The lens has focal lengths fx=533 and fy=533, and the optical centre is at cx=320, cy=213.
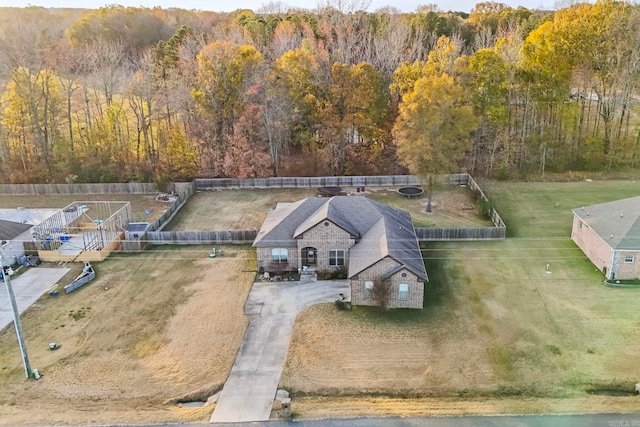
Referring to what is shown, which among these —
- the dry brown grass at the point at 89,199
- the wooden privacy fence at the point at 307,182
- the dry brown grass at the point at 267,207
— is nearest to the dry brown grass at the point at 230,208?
the dry brown grass at the point at 267,207

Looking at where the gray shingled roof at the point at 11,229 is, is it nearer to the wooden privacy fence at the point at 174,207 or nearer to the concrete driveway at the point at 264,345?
the wooden privacy fence at the point at 174,207

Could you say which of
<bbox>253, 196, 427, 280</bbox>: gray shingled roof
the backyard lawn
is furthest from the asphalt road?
<bbox>253, 196, 427, 280</bbox>: gray shingled roof

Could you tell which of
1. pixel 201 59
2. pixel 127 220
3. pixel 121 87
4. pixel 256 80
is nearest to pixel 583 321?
pixel 127 220

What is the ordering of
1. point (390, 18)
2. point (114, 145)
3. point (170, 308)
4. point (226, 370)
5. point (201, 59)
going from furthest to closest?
point (390, 18) < point (114, 145) < point (201, 59) < point (170, 308) < point (226, 370)

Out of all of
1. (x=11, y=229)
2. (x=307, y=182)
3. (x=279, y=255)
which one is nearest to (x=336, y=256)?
(x=279, y=255)

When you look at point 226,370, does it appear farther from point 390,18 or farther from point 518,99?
point 390,18

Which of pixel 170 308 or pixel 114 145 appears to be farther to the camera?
pixel 114 145
